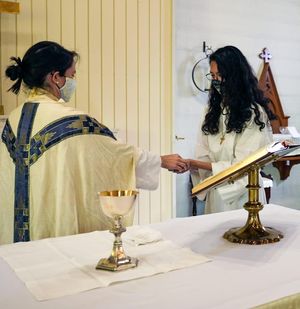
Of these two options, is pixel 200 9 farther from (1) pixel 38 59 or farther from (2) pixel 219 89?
(1) pixel 38 59

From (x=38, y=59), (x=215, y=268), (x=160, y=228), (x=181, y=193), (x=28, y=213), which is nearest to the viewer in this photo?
(x=215, y=268)

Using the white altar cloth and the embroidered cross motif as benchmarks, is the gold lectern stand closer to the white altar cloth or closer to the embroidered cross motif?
the white altar cloth

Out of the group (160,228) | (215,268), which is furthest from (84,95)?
(215,268)

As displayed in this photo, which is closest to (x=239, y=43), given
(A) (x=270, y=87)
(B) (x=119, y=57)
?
(A) (x=270, y=87)

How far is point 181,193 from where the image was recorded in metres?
4.39

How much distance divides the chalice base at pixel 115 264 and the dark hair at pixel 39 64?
44.5 inches

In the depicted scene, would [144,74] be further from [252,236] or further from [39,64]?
[252,236]

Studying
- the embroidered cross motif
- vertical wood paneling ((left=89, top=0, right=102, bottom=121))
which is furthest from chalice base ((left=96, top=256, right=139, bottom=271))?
the embroidered cross motif

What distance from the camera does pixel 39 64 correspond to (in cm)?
197

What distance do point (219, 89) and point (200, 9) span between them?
2388 mm

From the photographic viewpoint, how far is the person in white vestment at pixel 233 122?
7.27ft

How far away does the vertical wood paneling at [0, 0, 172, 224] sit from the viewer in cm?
296

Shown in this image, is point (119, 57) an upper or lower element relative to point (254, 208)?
upper

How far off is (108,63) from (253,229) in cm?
217
